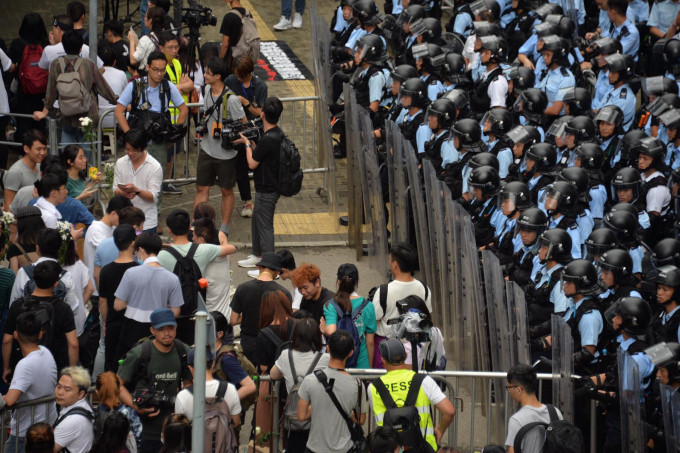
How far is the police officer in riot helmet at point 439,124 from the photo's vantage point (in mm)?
13430

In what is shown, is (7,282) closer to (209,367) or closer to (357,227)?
(209,367)

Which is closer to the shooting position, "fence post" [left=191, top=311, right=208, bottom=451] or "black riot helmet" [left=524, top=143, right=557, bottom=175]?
"fence post" [left=191, top=311, right=208, bottom=451]

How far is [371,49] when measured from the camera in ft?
50.3

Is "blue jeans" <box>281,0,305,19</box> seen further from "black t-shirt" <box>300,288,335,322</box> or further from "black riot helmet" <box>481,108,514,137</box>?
"black t-shirt" <box>300,288,335,322</box>

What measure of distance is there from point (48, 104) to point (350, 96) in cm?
318

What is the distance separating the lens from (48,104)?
13.0m

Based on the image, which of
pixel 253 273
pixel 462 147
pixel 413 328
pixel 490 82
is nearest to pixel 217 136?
pixel 253 273

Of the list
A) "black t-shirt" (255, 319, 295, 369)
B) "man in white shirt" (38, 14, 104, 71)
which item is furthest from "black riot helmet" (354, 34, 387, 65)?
"black t-shirt" (255, 319, 295, 369)

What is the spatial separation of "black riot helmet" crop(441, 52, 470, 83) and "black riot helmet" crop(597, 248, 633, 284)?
4.58 meters

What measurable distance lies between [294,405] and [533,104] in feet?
22.1

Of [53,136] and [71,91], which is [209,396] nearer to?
[53,136]

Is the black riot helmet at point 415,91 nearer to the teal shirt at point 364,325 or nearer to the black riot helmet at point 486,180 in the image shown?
the black riot helmet at point 486,180

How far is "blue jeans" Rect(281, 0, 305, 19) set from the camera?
20.3 metres

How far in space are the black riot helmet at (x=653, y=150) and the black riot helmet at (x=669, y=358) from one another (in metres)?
3.78
